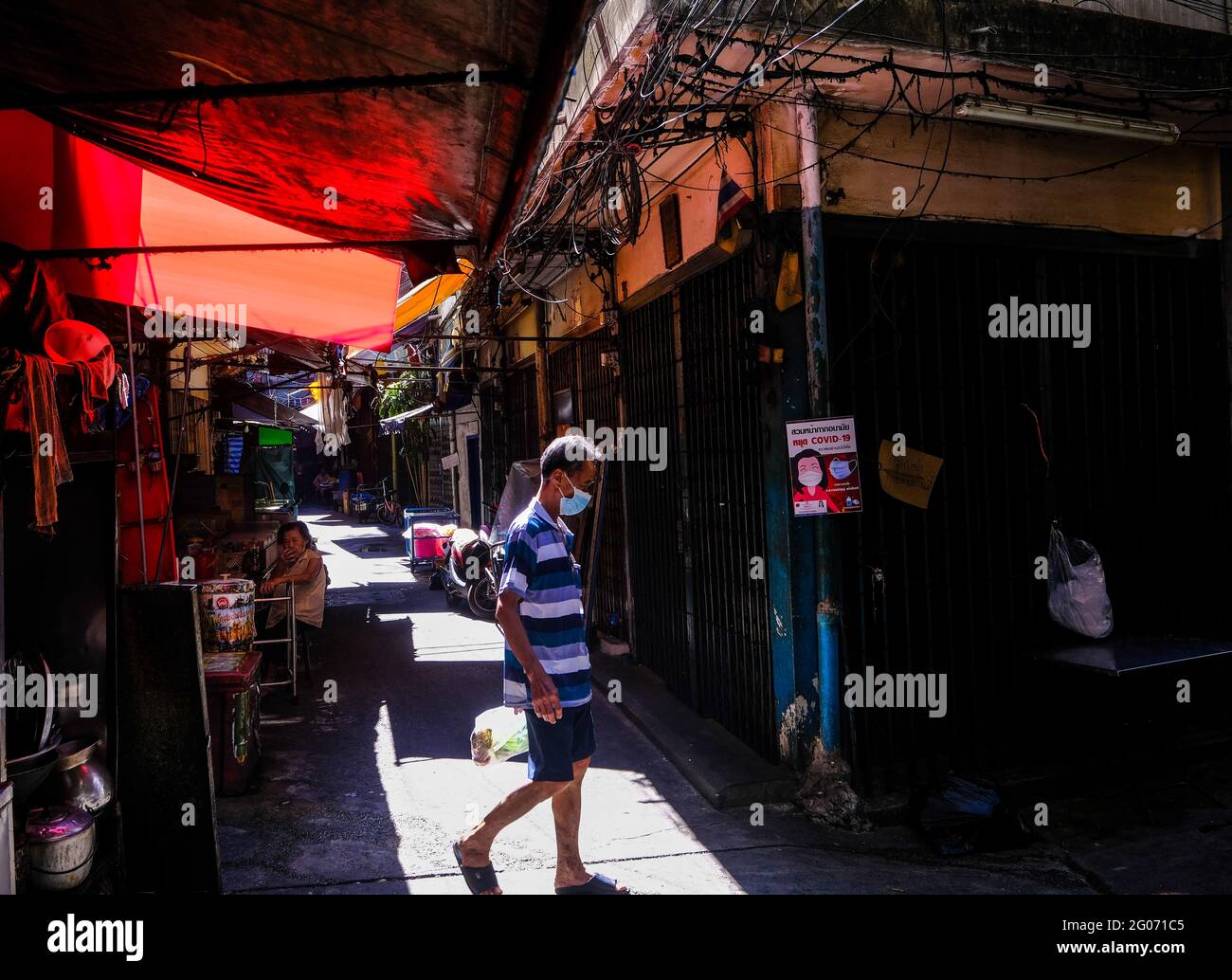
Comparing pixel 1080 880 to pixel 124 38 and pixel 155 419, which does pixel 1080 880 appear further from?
pixel 155 419

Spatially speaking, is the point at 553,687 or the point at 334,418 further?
the point at 334,418

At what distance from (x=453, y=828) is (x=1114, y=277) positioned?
5940 millimetres

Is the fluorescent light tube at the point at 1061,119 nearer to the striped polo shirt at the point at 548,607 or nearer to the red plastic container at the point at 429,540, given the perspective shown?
the striped polo shirt at the point at 548,607

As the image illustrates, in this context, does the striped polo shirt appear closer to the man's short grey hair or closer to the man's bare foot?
the man's short grey hair

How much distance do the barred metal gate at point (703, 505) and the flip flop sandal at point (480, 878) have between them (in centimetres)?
228

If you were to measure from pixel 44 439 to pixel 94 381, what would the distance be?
463 millimetres

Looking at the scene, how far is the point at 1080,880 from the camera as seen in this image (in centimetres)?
432

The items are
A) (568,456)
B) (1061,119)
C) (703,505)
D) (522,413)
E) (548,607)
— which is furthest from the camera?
(522,413)

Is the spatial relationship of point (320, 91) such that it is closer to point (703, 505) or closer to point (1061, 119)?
point (703, 505)

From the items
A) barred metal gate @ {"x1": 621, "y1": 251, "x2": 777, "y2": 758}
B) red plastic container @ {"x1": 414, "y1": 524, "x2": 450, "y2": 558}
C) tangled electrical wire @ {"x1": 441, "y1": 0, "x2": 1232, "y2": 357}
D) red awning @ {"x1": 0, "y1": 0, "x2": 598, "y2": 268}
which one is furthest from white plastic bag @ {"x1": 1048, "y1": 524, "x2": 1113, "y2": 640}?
red plastic container @ {"x1": 414, "y1": 524, "x2": 450, "y2": 558}

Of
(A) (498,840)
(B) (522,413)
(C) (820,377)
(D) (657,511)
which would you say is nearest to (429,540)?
(B) (522,413)

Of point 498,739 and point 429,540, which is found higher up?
point 429,540

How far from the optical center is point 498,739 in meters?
5.11
